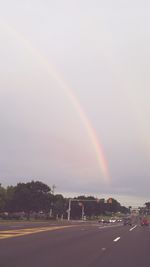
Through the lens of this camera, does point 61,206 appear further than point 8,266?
Yes

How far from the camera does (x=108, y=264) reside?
17.1m

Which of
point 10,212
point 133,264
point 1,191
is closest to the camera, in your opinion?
point 133,264

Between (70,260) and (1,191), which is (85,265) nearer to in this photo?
(70,260)

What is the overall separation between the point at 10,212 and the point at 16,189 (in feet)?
53.8

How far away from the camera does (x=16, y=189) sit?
16025cm

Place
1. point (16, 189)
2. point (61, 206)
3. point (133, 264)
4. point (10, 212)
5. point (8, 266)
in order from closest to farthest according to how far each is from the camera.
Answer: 1. point (8, 266)
2. point (133, 264)
3. point (16, 189)
4. point (10, 212)
5. point (61, 206)

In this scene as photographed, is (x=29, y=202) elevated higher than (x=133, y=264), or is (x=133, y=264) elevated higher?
(x=29, y=202)

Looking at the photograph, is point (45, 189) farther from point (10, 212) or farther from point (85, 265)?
point (85, 265)

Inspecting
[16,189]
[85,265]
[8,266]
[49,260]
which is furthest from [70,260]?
[16,189]

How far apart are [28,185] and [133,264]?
14476 centimetres

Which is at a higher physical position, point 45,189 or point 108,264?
point 45,189

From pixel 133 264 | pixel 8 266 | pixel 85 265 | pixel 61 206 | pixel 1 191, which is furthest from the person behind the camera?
pixel 61 206

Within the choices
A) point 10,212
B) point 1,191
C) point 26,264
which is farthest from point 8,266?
point 10,212

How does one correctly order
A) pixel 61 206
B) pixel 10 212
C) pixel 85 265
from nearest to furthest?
1. pixel 85 265
2. pixel 10 212
3. pixel 61 206
